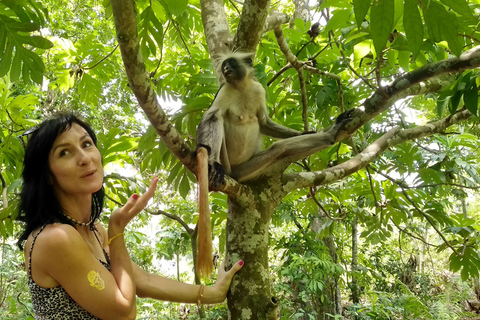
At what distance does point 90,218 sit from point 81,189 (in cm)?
23

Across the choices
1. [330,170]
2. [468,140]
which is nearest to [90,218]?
[330,170]

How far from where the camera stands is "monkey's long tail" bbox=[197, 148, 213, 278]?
1.64 meters

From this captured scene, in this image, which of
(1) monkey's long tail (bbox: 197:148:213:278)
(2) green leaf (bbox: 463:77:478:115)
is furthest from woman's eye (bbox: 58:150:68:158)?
(2) green leaf (bbox: 463:77:478:115)

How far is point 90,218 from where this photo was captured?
1.68 metres

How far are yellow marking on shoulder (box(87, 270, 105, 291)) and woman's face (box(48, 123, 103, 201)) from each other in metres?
0.35

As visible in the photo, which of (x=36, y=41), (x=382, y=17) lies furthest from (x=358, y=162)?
(x=36, y=41)

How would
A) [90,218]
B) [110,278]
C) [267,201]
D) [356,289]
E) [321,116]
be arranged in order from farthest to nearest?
[356,289] < [321,116] < [267,201] < [90,218] < [110,278]

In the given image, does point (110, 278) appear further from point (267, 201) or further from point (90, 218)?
point (267, 201)

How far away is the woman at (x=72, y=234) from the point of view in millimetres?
1311

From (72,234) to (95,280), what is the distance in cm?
19

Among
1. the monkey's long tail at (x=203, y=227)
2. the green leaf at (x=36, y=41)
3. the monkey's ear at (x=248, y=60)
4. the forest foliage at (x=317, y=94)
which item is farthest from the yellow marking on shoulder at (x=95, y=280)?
the monkey's ear at (x=248, y=60)

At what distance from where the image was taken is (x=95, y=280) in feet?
4.36

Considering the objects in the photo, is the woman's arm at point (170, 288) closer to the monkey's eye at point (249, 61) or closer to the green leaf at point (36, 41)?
the green leaf at point (36, 41)

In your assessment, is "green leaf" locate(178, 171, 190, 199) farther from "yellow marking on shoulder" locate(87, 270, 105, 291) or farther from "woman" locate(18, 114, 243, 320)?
"yellow marking on shoulder" locate(87, 270, 105, 291)
